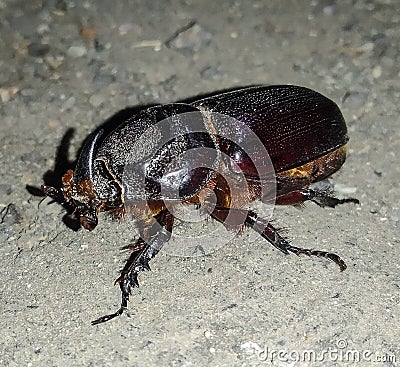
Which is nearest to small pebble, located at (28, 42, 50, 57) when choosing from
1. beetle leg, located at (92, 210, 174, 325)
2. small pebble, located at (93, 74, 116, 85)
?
small pebble, located at (93, 74, 116, 85)

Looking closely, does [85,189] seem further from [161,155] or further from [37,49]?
[37,49]

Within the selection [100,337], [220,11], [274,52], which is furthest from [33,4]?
[100,337]

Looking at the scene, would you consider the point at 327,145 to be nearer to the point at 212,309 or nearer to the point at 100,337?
the point at 212,309

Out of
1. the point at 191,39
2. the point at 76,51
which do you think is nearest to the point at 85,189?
→ the point at 76,51

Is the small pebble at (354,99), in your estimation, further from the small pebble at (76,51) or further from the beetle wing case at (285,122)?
the small pebble at (76,51)

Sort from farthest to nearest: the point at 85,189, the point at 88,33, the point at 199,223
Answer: the point at 88,33 → the point at 199,223 → the point at 85,189
